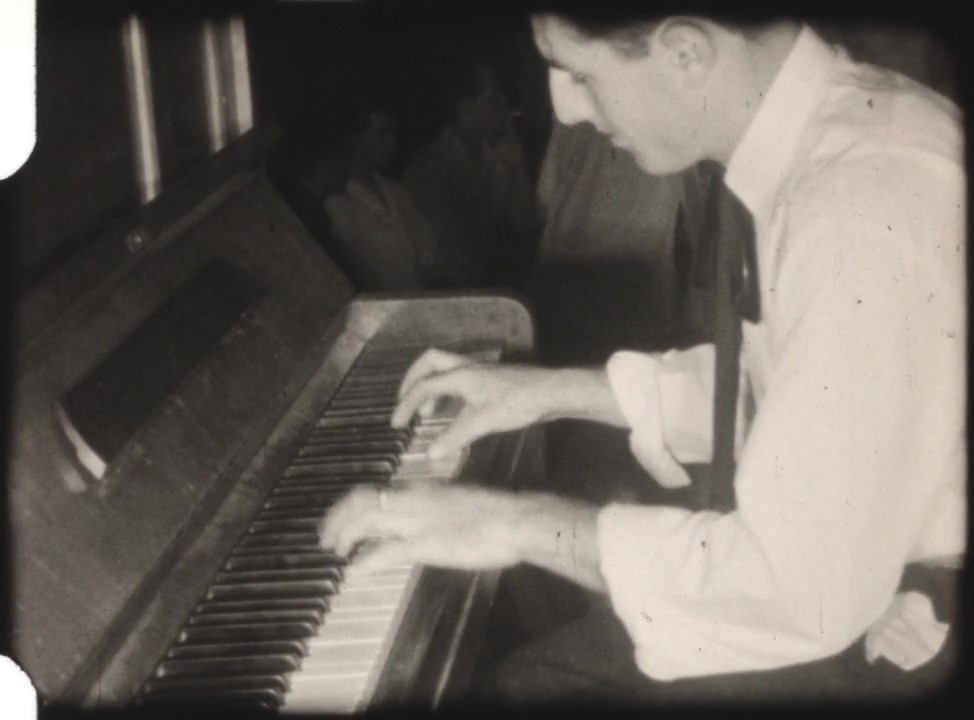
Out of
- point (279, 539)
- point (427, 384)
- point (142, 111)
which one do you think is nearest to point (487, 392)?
point (427, 384)

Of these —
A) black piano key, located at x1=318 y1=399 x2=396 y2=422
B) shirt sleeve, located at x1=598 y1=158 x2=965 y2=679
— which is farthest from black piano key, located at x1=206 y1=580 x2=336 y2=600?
black piano key, located at x1=318 y1=399 x2=396 y2=422

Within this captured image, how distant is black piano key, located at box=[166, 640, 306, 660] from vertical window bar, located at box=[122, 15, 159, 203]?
3.12 feet

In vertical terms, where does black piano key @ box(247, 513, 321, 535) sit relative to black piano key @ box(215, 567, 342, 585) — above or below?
below

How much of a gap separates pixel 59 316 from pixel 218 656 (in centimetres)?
42

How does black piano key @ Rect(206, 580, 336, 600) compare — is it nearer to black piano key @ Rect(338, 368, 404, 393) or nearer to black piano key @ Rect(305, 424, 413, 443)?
black piano key @ Rect(305, 424, 413, 443)

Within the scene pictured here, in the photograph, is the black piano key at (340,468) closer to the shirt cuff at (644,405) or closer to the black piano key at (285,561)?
the black piano key at (285,561)

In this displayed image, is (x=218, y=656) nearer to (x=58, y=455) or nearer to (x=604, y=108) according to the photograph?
(x=58, y=455)

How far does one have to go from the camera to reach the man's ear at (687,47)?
3.78ft

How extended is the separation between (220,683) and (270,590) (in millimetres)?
149

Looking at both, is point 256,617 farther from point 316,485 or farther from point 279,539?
point 316,485

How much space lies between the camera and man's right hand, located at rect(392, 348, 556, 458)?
1.52 m

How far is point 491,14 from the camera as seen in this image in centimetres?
262

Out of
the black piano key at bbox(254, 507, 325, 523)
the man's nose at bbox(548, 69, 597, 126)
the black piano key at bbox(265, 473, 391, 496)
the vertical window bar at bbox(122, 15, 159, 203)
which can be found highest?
the man's nose at bbox(548, 69, 597, 126)

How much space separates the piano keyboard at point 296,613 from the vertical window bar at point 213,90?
1.05 m
